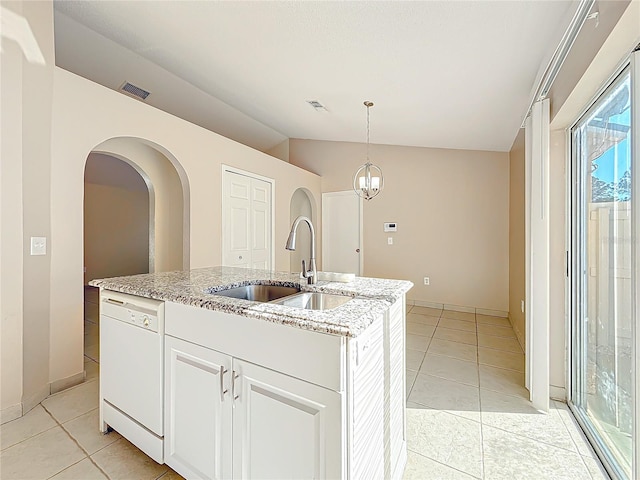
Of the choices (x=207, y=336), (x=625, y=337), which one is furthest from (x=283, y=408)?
(x=625, y=337)

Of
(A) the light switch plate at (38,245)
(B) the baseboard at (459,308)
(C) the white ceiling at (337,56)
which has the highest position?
(C) the white ceiling at (337,56)

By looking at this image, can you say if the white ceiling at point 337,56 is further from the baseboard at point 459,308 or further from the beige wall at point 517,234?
the baseboard at point 459,308

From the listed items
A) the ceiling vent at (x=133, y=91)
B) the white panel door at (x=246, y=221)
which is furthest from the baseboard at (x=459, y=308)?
the ceiling vent at (x=133, y=91)

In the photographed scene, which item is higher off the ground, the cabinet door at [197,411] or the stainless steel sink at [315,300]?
the stainless steel sink at [315,300]

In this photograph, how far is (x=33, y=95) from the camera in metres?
2.01

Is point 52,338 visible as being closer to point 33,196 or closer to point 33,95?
point 33,196

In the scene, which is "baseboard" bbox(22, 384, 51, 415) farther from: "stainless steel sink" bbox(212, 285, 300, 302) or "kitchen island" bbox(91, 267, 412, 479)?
"stainless steel sink" bbox(212, 285, 300, 302)

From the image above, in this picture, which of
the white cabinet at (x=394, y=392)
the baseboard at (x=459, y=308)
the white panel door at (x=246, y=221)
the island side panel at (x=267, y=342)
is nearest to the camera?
the island side panel at (x=267, y=342)

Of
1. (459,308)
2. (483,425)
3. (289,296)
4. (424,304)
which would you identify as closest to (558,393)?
(483,425)

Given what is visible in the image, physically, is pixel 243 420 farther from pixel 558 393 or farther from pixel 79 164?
pixel 79 164

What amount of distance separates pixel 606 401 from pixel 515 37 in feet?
7.21

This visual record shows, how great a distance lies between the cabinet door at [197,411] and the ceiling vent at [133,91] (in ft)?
11.0

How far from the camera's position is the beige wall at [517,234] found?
10.3 ft

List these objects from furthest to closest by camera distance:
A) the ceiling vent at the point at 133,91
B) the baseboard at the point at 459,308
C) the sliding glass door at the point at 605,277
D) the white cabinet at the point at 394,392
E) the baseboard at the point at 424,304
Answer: the baseboard at the point at 424,304 < the baseboard at the point at 459,308 < the ceiling vent at the point at 133,91 < the sliding glass door at the point at 605,277 < the white cabinet at the point at 394,392
